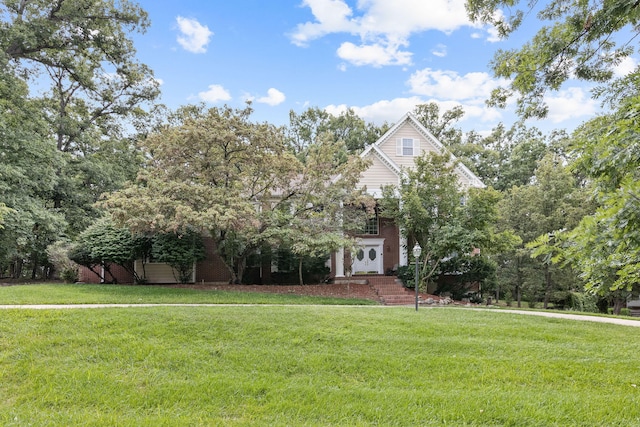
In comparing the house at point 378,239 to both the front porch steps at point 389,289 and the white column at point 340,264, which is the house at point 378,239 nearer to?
the white column at point 340,264

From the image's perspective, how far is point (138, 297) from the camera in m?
10.9

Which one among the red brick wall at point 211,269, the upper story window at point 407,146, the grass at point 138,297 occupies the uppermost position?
the upper story window at point 407,146

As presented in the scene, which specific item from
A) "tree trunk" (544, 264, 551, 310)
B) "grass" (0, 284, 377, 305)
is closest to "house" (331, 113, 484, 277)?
"grass" (0, 284, 377, 305)

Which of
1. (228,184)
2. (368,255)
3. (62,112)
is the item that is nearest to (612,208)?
(228,184)

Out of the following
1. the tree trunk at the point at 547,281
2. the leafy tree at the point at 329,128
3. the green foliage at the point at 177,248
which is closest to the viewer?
the green foliage at the point at 177,248

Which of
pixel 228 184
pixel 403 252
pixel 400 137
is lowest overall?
pixel 403 252

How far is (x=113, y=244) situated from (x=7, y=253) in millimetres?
6454

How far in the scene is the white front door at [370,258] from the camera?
1773cm

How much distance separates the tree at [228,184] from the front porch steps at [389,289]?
354cm

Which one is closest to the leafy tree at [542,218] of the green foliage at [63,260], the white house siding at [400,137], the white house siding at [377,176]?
the white house siding at [400,137]

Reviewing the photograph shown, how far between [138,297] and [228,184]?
490 cm

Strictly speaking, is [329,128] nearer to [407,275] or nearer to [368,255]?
[368,255]

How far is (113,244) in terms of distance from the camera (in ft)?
45.0

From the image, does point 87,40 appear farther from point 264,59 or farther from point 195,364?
point 195,364
